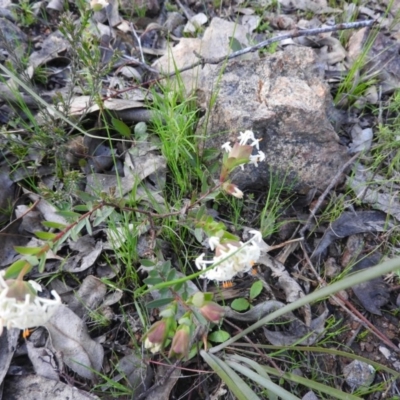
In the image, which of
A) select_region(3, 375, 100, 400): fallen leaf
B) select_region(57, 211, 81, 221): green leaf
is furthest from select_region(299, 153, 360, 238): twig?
select_region(3, 375, 100, 400): fallen leaf

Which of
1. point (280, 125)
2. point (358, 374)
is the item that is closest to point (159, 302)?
point (358, 374)

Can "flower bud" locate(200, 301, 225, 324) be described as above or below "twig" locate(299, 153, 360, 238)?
above

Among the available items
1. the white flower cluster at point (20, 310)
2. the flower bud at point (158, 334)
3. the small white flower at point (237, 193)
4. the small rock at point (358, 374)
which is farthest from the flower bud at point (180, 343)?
the small rock at point (358, 374)

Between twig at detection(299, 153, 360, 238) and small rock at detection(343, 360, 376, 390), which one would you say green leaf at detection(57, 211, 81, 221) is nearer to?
twig at detection(299, 153, 360, 238)

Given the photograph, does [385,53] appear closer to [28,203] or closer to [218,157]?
→ [218,157]

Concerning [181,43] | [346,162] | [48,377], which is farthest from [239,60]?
[48,377]

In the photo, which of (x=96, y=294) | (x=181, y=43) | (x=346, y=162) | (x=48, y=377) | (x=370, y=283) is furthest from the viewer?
(x=181, y=43)

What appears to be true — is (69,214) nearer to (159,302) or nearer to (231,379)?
(159,302)

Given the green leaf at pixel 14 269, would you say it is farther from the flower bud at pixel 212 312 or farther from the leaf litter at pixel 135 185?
the flower bud at pixel 212 312
